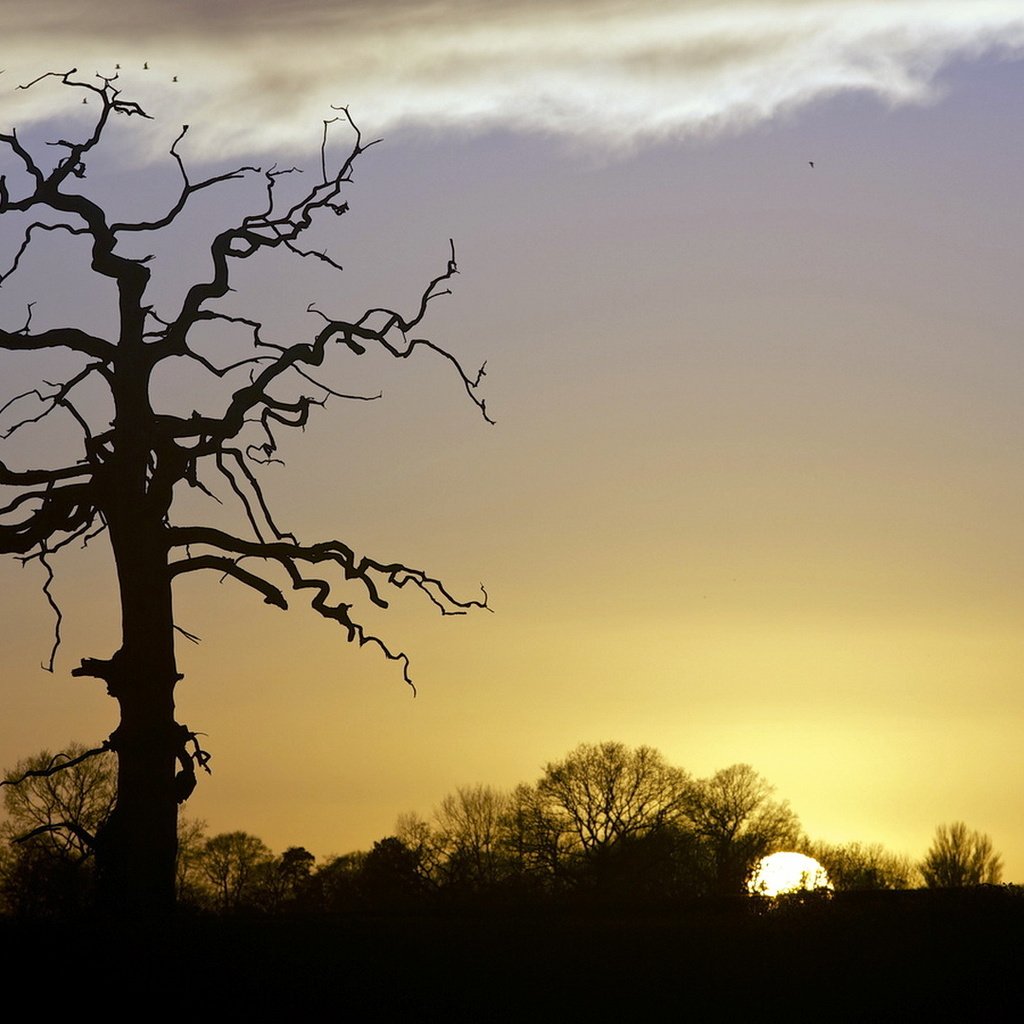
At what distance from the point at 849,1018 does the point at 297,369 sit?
9.05 metres

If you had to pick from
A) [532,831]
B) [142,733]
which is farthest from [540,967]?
[532,831]

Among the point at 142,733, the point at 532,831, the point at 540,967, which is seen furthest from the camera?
the point at 532,831

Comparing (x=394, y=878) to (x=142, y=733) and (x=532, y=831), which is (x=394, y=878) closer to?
(x=142, y=733)

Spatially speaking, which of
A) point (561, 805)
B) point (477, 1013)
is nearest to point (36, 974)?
point (477, 1013)

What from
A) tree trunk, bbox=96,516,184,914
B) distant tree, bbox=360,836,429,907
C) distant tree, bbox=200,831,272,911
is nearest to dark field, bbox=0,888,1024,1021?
tree trunk, bbox=96,516,184,914

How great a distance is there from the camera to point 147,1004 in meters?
10.6

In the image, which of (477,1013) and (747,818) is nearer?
(477,1013)

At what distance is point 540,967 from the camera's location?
1172 cm

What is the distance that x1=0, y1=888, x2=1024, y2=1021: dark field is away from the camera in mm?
10812

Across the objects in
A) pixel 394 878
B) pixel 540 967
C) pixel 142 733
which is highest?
Answer: pixel 142 733

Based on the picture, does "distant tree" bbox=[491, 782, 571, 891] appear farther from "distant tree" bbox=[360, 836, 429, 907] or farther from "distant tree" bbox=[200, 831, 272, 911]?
"distant tree" bbox=[360, 836, 429, 907]

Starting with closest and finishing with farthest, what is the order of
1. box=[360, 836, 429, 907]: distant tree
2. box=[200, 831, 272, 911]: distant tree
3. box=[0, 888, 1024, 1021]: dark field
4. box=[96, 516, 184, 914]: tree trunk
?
box=[0, 888, 1024, 1021]: dark field, box=[96, 516, 184, 914]: tree trunk, box=[360, 836, 429, 907]: distant tree, box=[200, 831, 272, 911]: distant tree

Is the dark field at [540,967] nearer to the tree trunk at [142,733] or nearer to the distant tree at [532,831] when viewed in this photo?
the tree trunk at [142,733]

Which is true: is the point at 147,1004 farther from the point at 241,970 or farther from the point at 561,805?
the point at 561,805
